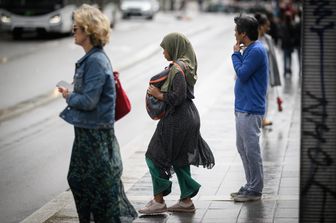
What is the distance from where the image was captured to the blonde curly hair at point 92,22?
681cm

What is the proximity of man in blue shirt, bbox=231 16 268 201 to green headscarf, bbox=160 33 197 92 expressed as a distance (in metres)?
0.66

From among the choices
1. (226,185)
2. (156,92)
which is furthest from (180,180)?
(226,185)

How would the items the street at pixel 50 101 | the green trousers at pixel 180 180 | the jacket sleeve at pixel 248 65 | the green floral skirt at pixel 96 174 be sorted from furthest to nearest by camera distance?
the street at pixel 50 101
the jacket sleeve at pixel 248 65
the green trousers at pixel 180 180
the green floral skirt at pixel 96 174

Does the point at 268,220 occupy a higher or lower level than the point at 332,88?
lower

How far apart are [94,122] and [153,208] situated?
6.47 ft

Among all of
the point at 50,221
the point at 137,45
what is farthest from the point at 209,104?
the point at 137,45

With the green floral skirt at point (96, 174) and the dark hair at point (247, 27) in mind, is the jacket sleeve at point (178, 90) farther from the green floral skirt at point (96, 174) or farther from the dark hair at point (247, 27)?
the green floral skirt at point (96, 174)

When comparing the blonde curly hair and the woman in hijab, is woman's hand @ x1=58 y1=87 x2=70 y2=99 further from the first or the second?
the woman in hijab

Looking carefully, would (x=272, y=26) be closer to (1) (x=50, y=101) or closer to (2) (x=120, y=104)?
(1) (x=50, y=101)

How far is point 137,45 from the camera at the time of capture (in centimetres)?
3488

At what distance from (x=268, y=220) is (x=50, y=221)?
203 cm

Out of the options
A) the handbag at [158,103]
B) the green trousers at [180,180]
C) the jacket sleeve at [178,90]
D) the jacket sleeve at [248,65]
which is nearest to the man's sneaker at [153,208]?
the green trousers at [180,180]

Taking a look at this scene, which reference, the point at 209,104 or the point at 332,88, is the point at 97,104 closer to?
the point at 332,88

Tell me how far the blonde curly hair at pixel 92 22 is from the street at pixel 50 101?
9.71 ft
